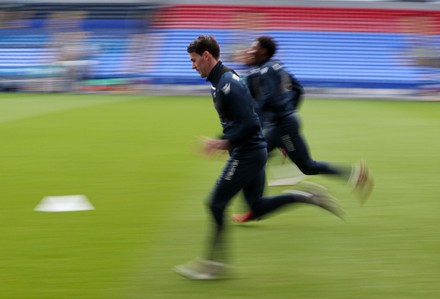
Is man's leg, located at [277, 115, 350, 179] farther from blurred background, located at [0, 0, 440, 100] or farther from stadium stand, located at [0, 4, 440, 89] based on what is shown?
stadium stand, located at [0, 4, 440, 89]

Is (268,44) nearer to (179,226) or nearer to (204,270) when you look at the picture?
(179,226)

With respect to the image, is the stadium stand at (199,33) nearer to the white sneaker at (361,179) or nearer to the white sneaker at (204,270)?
the white sneaker at (361,179)

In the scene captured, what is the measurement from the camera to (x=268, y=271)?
21.7ft

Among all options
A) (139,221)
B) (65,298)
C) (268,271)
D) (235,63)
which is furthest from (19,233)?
(235,63)

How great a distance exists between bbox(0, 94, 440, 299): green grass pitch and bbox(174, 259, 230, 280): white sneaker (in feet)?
0.26

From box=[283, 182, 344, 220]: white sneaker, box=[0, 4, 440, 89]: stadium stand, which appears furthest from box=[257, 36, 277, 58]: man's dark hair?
box=[0, 4, 440, 89]: stadium stand

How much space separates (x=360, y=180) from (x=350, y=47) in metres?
21.7

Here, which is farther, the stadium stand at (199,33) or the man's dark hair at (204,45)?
the stadium stand at (199,33)

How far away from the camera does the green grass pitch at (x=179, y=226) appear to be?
6.24 m

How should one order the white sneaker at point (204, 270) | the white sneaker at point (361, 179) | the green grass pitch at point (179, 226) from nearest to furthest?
the green grass pitch at point (179, 226)
the white sneaker at point (204, 270)
the white sneaker at point (361, 179)

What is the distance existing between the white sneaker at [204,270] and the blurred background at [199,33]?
19982 millimetres

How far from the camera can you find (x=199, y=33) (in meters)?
30.3

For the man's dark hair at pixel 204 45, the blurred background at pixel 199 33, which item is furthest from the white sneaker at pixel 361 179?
the blurred background at pixel 199 33

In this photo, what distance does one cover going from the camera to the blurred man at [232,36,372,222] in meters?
8.66
